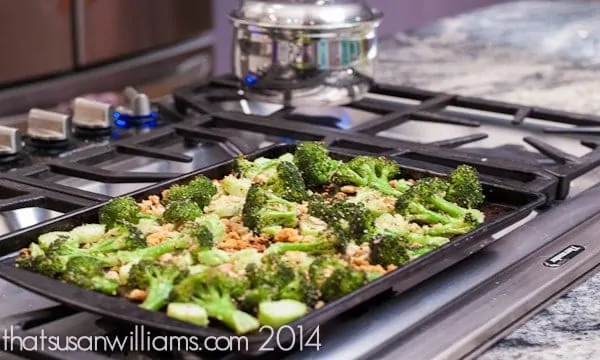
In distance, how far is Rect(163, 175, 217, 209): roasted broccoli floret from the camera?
3.38 feet

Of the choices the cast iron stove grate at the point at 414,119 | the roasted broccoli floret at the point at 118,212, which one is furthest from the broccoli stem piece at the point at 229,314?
the cast iron stove grate at the point at 414,119

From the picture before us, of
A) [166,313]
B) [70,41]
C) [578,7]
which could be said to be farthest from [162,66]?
[166,313]

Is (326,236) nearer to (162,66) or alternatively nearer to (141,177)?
(141,177)

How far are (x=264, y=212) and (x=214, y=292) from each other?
20cm

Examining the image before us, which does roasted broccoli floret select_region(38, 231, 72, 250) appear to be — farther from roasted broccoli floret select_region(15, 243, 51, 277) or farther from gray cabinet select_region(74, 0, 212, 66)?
gray cabinet select_region(74, 0, 212, 66)

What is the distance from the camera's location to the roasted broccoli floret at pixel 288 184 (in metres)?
1.06

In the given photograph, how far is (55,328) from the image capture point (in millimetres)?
837

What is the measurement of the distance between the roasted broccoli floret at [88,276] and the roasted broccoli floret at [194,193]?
0.60ft

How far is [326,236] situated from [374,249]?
1.9 inches

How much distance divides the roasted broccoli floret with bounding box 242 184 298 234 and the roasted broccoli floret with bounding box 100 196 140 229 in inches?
4.2

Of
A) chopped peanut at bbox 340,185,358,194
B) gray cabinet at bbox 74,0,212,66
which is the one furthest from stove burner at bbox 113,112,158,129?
gray cabinet at bbox 74,0,212,66

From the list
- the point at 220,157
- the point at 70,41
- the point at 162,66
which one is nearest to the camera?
the point at 220,157

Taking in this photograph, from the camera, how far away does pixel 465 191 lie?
3.45ft

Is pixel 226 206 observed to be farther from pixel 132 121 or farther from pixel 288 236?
pixel 132 121
